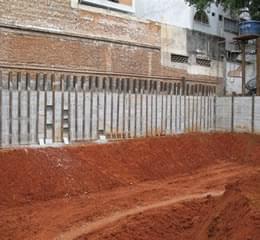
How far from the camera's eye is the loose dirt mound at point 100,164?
874cm

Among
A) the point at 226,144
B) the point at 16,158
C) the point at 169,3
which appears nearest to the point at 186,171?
the point at 226,144

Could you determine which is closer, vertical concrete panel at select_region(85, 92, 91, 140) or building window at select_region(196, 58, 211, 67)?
vertical concrete panel at select_region(85, 92, 91, 140)

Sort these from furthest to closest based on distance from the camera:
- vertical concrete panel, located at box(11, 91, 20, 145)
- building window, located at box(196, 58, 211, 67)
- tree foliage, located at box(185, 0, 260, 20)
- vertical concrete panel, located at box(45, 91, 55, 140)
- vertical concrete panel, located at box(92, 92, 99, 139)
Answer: building window, located at box(196, 58, 211, 67)
tree foliage, located at box(185, 0, 260, 20)
vertical concrete panel, located at box(92, 92, 99, 139)
vertical concrete panel, located at box(45, 91, 55, 140)
vertical concrete panel, located at box(11, 91, 20, 145)

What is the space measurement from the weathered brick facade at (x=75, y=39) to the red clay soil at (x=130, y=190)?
3.70m

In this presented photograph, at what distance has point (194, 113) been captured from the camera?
50.2ft

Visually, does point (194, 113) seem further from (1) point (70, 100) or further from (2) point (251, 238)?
(2) point (251, 238)

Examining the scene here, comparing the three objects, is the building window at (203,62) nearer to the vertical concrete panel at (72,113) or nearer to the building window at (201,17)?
the building window at (201,17)

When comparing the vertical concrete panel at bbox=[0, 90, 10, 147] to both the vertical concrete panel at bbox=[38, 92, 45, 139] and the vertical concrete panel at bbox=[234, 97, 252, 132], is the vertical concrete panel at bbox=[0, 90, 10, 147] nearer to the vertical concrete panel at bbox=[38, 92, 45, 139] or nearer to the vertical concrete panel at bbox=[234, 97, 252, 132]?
the vertical concrete panel at bbox=[38, 92, 45, 139]

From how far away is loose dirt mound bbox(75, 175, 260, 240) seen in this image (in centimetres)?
541

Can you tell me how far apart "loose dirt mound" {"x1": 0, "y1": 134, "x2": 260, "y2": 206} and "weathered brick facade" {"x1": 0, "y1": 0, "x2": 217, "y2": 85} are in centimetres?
371

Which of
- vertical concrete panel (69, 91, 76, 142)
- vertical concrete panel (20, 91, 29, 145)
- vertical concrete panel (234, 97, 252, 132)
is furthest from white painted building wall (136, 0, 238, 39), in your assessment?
vertical concrete panel (20, 91, 29, 145)

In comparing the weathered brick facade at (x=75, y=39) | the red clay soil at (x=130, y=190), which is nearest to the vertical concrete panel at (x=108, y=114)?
the red clay soil at (x=130, y=190)

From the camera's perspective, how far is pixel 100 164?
10.3m

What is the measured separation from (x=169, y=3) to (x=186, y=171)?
413 inches
